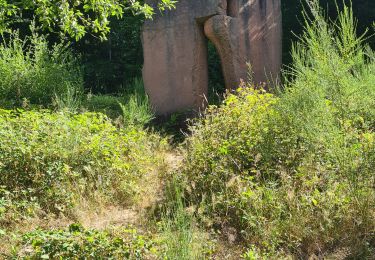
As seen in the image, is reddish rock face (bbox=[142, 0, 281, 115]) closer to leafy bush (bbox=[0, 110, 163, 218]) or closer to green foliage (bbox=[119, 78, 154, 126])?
green foliage (bbox=[119, 78, 154, 126])

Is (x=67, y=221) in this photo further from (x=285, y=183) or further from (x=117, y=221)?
Result: (x=285, y=183)

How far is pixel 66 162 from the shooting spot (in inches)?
195

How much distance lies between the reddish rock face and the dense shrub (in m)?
1.98

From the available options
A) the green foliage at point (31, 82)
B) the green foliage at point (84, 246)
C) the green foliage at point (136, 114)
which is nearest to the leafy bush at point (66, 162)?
the green foliage at point (84, 246)

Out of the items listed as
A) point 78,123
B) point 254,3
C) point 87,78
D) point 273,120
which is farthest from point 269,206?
point 87,78

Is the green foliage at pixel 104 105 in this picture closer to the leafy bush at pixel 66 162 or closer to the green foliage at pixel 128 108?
the green foliage at pixel 128 108

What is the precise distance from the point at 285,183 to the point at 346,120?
78 cm

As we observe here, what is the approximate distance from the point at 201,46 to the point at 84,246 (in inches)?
178

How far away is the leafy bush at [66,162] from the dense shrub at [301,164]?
0.68 metres

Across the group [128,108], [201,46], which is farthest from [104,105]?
[201,46]

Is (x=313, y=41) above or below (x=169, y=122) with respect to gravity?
above

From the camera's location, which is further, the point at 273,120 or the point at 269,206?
the point at 273,120

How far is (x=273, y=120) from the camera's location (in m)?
4.79

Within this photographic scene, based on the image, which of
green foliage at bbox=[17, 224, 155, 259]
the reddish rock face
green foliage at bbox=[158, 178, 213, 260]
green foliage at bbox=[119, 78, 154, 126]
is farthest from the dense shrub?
the reddish rock face
